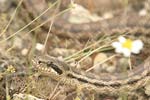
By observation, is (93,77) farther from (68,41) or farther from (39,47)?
(68,41)

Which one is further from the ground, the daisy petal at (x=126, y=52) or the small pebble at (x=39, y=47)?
the small pebble at (x=39, y=47)

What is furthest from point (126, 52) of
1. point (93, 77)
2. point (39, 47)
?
point (39, 47)

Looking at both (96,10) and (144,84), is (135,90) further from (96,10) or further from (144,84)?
(96,10)

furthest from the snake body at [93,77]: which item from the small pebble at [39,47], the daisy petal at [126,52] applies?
the small pebble at [39,47]

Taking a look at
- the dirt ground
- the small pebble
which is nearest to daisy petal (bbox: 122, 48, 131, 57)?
the dirt ground

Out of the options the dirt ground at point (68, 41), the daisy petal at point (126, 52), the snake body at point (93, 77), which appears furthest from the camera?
the dirt ground at point (68, 41)

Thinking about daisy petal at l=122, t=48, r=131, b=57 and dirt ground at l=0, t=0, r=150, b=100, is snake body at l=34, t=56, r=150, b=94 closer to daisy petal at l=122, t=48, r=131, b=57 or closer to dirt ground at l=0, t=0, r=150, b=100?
dirt ground at l=0, t=0, r=150, b=100

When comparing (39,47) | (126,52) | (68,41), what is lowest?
(126,52)

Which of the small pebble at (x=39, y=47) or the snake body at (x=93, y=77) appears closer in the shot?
the snake body at (x=93, y=77)

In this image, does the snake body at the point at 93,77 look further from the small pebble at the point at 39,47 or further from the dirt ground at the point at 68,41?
the small pebble at the point at 39,47

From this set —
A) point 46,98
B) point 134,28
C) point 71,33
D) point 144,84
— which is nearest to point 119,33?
point 134,28

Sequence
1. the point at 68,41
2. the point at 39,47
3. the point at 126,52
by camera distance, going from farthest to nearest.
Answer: the point at 68,41, the point at 39,47, the point at 126,52
